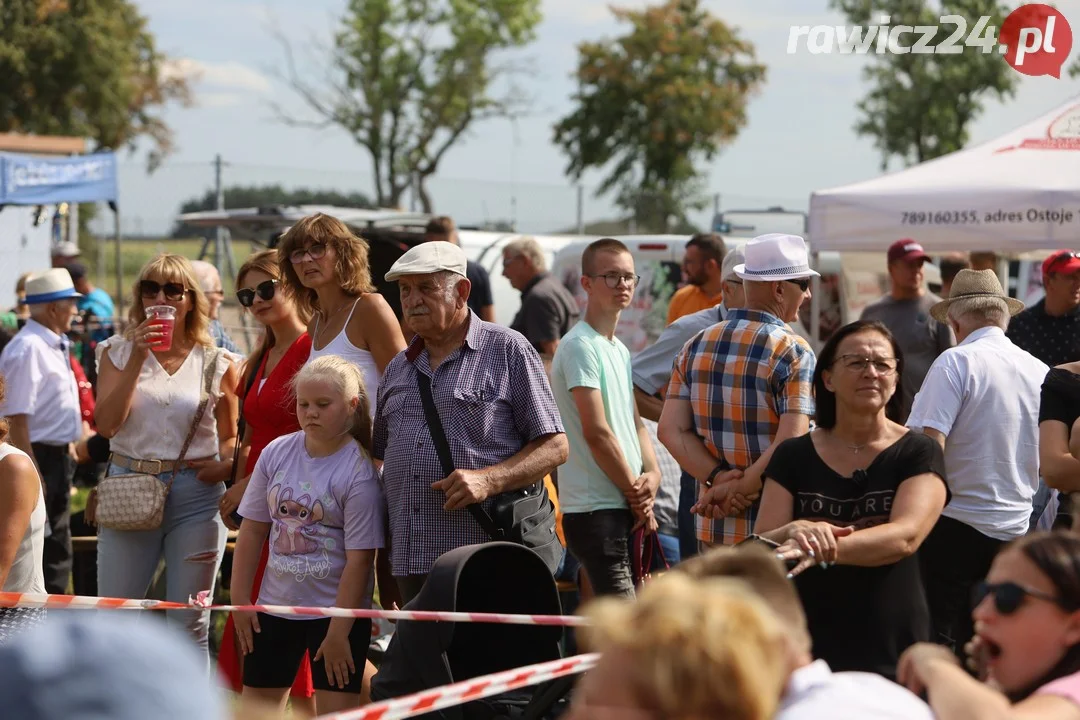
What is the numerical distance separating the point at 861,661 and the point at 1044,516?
2461mm

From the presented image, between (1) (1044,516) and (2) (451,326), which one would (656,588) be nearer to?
(2) (451,326)

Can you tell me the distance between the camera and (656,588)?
5.61 feet

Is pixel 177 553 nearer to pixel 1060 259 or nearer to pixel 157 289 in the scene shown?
pixel 157 289

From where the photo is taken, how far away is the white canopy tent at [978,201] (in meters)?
8.01

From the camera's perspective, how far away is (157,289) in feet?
17.2

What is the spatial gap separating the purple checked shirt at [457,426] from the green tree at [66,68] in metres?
28.9

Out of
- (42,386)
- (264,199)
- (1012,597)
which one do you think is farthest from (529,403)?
(264,199)

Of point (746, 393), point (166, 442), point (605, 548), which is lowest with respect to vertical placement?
point (605, 548)

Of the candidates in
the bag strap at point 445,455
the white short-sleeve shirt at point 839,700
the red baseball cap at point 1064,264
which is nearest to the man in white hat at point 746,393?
the bag strap at point 445,455

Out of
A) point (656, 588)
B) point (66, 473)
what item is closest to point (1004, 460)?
point (656, 588)

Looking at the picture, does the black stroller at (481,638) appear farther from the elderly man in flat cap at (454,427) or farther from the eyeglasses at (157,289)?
the eyeglasses at (157,289)

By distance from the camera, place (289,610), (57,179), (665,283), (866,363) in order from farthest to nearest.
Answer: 1. (57,179)
2. (665,283)
3. (289,610)
4. (866,363)

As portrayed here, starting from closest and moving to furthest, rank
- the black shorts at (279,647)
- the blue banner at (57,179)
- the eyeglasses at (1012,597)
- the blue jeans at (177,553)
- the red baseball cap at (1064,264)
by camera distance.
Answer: the eyeglasses at (1012,597) < the black shorts at (279,647) < the blue jeans at (177,553) < the red baseball cap at (1064,264) < the blue banner at (57,179)

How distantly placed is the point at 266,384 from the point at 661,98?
103 feet
